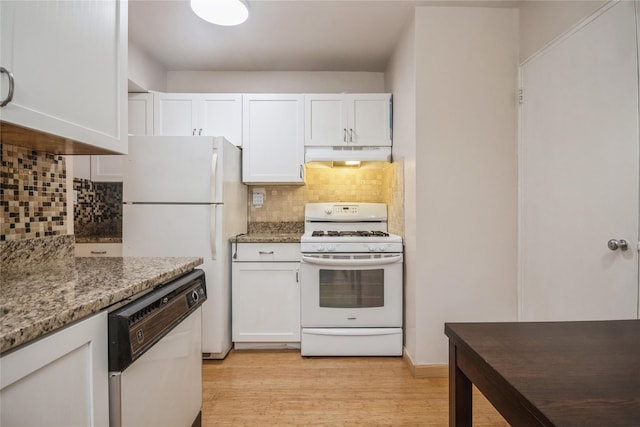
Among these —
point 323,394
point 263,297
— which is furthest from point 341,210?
point 323,394

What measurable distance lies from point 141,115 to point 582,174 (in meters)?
3.27

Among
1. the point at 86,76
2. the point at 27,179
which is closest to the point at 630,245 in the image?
the point at 86,76

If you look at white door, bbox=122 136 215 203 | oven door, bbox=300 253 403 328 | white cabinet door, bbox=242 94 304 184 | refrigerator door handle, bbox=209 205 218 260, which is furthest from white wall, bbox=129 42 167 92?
oven door, bbox=300 253 403 328

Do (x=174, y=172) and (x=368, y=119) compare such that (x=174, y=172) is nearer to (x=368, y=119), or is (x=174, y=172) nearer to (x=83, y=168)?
(x=83, y=168)

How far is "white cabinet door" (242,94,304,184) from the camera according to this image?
286 cm

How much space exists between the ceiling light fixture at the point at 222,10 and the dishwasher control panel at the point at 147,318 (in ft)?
5.50

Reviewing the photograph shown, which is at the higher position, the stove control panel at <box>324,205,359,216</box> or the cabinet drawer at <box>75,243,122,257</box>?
the stove control panel at <box>324,205,359,216</box>

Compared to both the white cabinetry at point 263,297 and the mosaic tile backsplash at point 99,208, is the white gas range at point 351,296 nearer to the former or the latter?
the white cabinetry at point 263,297

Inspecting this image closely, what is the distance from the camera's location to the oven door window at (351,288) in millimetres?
2494

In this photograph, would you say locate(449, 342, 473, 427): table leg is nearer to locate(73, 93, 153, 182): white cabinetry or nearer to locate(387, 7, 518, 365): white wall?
locate(387, 7, 518, 365): white wall

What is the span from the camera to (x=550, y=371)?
674 mm

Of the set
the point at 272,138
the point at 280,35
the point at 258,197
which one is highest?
the point at 280,35

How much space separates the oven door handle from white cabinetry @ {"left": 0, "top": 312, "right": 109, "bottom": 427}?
174 cm

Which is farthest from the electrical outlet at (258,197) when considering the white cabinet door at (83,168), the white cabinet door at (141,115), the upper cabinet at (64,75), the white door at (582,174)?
the white door at (582,174)
